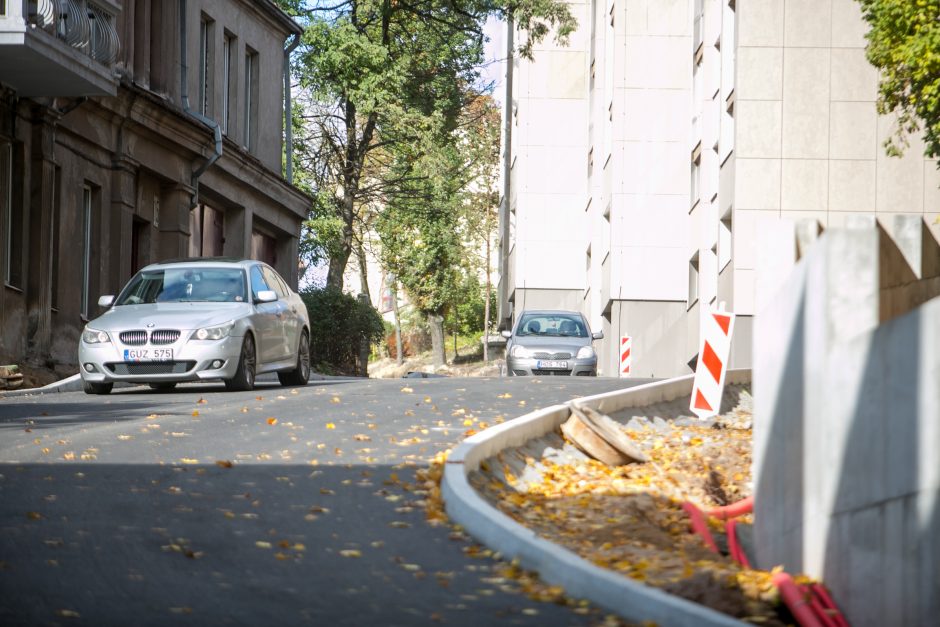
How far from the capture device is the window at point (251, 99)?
36.1m

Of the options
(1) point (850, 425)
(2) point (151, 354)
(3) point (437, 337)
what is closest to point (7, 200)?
(2) point (151, 354)

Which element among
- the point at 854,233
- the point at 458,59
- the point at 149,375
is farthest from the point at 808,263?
the point at 458,59

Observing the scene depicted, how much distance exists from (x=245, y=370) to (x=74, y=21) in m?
7.41

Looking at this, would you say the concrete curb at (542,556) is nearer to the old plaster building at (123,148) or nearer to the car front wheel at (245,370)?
the car front wheel at (245,370)

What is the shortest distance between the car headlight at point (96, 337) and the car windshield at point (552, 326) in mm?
11776

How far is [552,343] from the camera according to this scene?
92.0 ft

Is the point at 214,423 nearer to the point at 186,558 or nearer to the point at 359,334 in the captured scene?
the point at 186,558

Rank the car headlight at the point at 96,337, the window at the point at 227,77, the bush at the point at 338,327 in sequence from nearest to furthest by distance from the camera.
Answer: the car headlight at the point at 96,337, the window at the point at 227,77, the bush at the point at 338,327

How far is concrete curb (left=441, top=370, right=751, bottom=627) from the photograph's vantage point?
19.8 feet

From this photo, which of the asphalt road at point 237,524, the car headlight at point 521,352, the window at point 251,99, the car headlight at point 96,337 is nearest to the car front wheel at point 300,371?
the car headlight at point 96,337

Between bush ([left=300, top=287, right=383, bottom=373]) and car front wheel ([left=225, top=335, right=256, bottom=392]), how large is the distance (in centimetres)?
1859

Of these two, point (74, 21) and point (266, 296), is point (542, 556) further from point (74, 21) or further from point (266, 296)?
point (74, 21)

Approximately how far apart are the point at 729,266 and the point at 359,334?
31.6 feet

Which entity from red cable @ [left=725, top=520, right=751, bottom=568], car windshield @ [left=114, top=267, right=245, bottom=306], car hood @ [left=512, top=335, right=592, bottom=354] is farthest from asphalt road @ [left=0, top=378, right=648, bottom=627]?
car hood @ [left=512, top=335, right=592, bottom=354]
